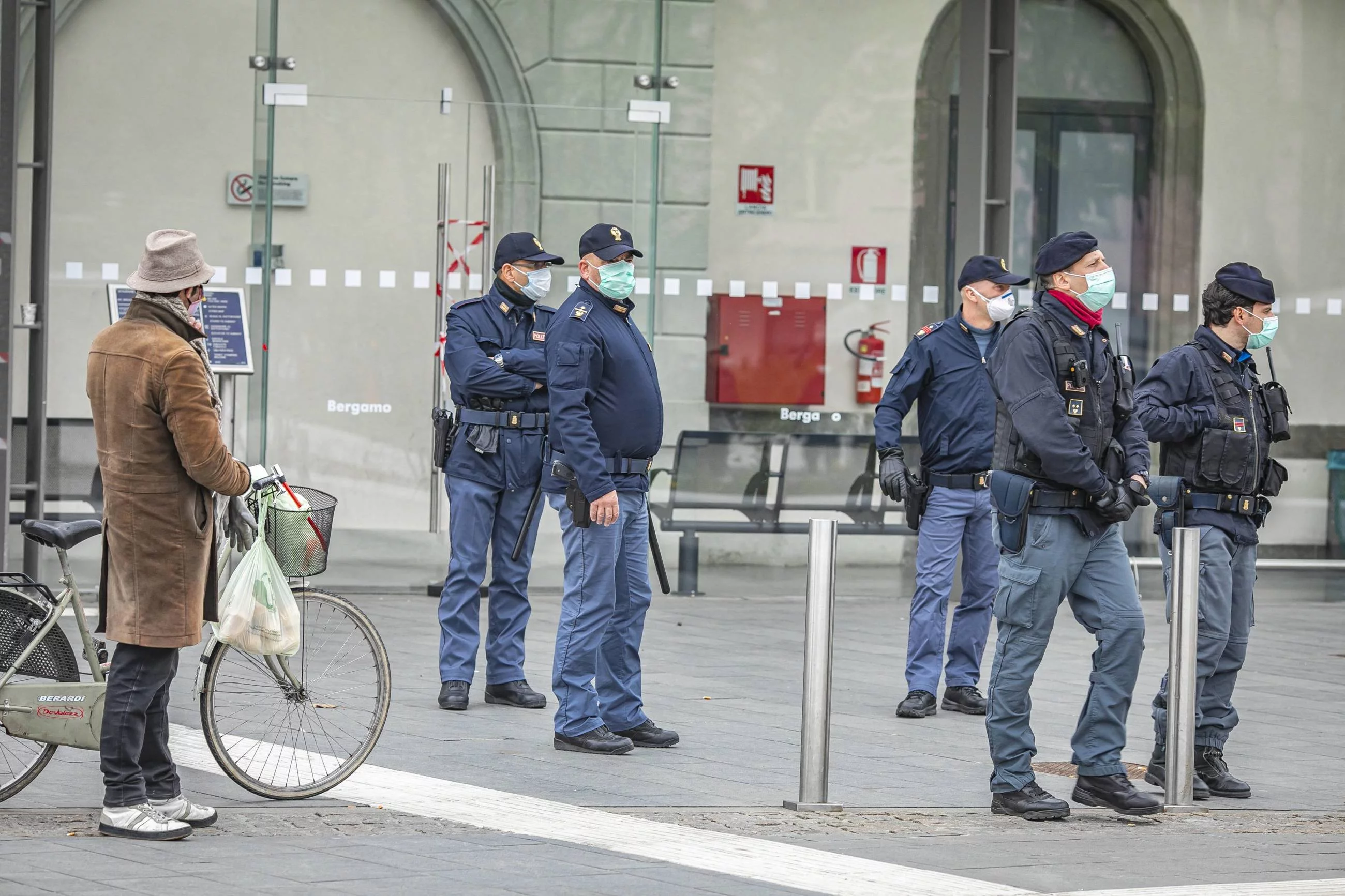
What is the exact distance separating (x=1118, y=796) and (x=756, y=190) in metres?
7.10

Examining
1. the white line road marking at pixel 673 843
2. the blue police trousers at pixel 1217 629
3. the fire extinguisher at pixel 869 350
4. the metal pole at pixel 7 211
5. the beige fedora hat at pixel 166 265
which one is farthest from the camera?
the fire extinguisher at pixel 869 350

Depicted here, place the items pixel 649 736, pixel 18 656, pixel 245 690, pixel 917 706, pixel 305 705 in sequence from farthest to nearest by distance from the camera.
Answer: pixel 917 706, pixel 649 736, pixel 305 705, pixel 245 690, pixel 18 656

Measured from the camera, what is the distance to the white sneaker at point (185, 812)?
19.1 ft

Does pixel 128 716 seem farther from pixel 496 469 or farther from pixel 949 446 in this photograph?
pixel 949 446

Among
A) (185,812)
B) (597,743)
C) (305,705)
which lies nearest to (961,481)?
(597,743)

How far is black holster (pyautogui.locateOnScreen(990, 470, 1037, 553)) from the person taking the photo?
6500 mm

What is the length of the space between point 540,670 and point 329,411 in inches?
129

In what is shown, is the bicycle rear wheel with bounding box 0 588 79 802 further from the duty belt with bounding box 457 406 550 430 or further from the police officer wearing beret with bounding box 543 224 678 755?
the duty belt with bounding box 457 406 550 430

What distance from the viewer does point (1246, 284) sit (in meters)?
7.20

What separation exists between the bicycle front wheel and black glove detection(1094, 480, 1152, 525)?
2.38 metres

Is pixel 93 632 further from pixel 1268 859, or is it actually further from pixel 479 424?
pixel 1268 859

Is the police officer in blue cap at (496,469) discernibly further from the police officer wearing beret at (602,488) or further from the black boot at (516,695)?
the police officer wearing beret at (602,488)

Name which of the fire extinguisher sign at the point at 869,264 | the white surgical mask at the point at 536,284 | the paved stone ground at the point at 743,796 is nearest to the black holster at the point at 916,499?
the paved stone ground at the point at 743,796

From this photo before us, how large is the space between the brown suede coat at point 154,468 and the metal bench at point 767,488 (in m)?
7.17
